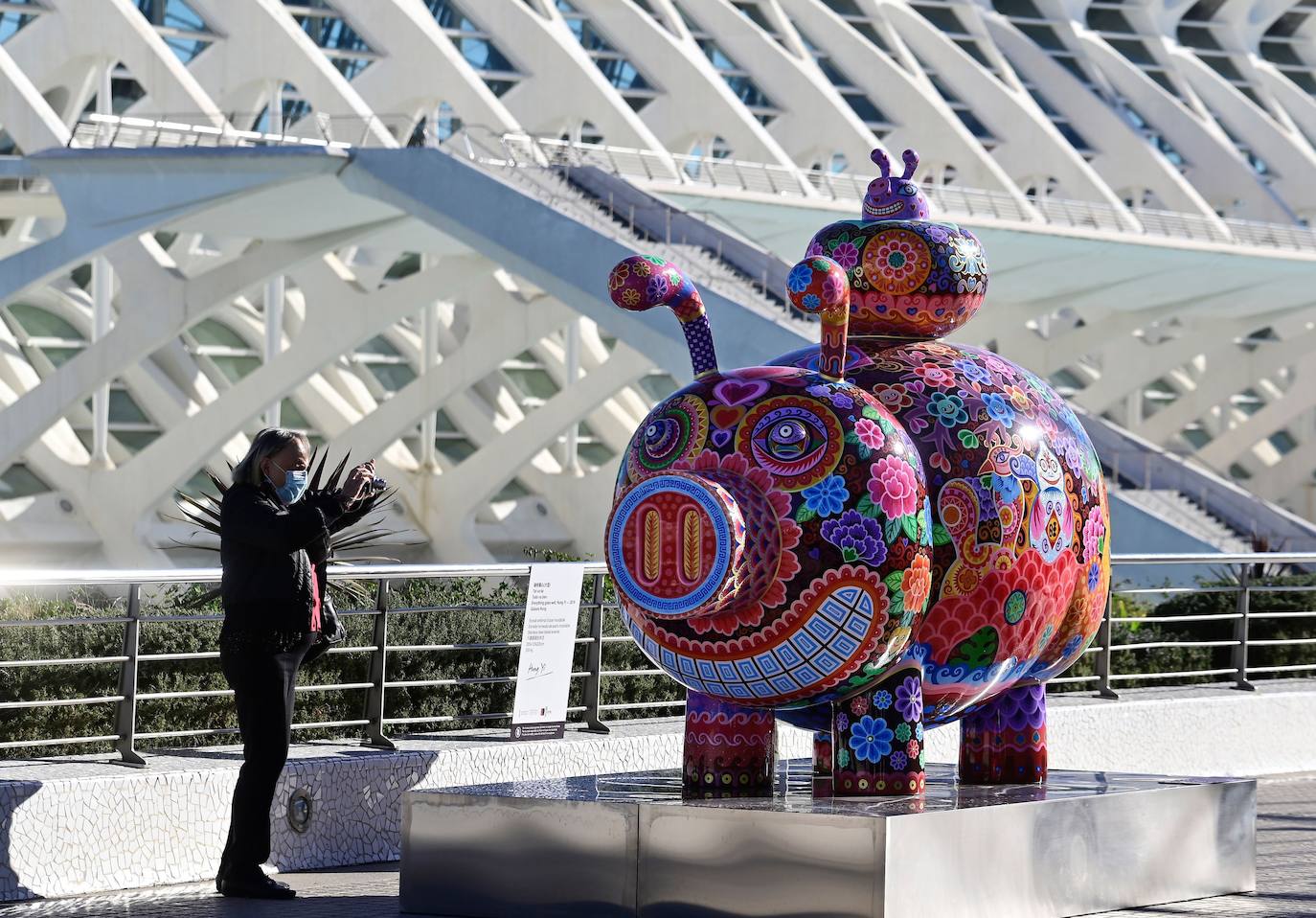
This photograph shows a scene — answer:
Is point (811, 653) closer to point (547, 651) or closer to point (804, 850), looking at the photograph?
point (804, 850)

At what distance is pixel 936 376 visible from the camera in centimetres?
625

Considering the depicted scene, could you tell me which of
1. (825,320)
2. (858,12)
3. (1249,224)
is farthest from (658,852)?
(858,12)

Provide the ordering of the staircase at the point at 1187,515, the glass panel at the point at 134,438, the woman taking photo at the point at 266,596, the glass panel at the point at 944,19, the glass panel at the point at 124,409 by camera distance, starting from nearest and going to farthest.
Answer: the woman taking photo at the point at 266,596, the staircase at the point at 1187,515, the glass panel at the point at 124,409, the glass panel at the point at 134,438, the glass panel at the point at 944,19

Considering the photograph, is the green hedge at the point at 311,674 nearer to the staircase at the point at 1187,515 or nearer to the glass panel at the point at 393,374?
the staircase at the point at 1187,515

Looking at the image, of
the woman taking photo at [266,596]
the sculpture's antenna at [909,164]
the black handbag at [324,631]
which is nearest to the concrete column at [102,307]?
the black handbag at [324,631]

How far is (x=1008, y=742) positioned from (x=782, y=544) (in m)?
1.33

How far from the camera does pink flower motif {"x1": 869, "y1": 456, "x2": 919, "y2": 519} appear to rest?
5766 millimetres

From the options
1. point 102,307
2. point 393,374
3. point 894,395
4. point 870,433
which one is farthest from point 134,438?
point 870,433

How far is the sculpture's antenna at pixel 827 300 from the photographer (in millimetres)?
5934

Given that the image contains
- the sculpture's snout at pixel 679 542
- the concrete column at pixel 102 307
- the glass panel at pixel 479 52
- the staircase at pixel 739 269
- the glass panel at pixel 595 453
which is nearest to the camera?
the sculpture's snout at pixel 679 542

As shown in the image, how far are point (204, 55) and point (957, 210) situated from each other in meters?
10.7


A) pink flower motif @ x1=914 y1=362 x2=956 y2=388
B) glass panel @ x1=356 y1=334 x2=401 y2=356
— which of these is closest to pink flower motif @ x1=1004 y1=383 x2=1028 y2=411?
pink flower motif @ x1=914 y1=362 x2=956 y2=388

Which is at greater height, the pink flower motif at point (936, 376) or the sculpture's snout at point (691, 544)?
the pink flower motif at point (936, 376)

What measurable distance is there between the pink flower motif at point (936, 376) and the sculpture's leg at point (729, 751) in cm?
98
